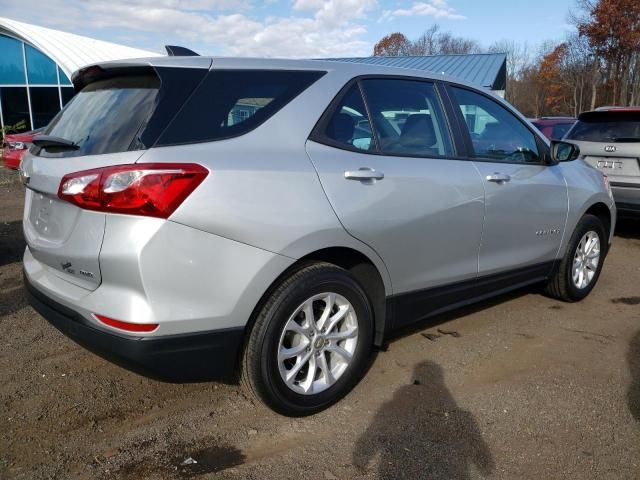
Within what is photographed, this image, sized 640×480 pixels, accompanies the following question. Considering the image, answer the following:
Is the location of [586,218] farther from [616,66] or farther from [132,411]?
[616,66]

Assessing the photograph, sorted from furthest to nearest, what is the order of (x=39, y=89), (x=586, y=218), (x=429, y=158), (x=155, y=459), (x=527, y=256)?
(x=39, y=89), (x=586, y=218), (x=527, y=256), (x=429, y=158), (x=155, y=459)

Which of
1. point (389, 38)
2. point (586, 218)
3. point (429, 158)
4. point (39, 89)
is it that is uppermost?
point (389, 38)

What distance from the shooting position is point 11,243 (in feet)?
20.6

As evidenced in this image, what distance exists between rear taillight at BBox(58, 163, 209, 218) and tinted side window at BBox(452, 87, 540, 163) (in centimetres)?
210

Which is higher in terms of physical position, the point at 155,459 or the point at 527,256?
the point at 527,256

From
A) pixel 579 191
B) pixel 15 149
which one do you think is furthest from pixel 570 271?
pixel 15 149

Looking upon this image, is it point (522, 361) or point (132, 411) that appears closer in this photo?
point (132, 411)

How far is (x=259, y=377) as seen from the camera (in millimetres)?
2568

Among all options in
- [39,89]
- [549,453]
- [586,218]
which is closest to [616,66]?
[39,89]

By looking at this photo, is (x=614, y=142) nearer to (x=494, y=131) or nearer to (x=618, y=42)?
(x=494, y=131)

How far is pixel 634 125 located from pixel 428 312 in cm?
490

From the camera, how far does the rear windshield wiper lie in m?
2.58

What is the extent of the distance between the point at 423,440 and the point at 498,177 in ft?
5.98

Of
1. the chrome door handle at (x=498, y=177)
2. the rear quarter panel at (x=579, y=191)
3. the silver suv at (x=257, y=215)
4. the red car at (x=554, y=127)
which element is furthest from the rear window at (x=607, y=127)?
the silver suv at (x=257, y=215)
